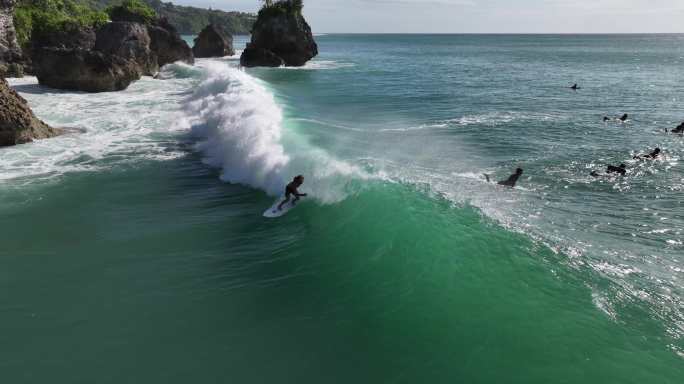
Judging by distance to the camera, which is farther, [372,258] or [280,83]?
[280,83]

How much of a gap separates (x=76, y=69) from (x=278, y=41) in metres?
43.2

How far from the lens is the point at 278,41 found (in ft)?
246

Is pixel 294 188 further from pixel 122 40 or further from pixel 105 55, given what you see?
pixel 122 40

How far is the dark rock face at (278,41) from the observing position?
72000 millimetres

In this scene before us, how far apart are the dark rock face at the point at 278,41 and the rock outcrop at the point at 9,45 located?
34084 millimetres

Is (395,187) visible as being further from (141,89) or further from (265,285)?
(141,89)

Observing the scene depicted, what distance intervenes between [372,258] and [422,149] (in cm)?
1290

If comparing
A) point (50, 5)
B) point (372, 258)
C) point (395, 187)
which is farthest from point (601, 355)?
point (50, 5)

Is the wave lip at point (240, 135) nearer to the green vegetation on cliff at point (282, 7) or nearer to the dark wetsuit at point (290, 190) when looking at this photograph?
the dark wetsuit at point (290, 190)

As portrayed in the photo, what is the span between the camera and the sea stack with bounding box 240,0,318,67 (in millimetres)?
72062

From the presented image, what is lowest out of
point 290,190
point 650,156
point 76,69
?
point 290,190

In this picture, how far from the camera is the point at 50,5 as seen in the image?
5888cm

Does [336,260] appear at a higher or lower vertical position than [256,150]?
lower

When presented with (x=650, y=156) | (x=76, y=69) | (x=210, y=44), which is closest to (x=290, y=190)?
(x=650, y=156)
